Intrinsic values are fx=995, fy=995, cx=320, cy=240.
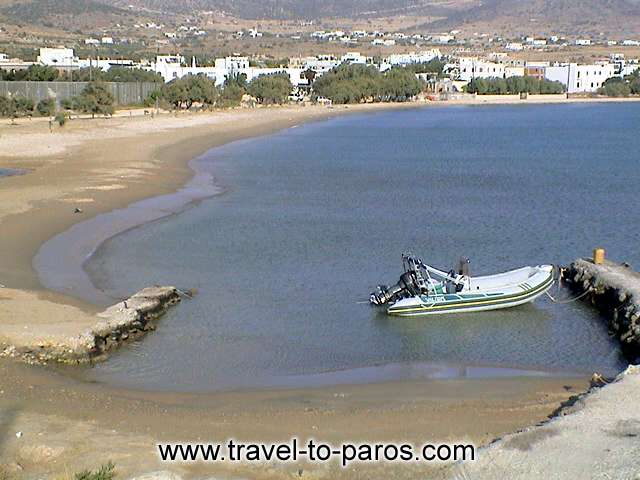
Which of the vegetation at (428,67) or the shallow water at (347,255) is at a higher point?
the vegetation at (428,67)

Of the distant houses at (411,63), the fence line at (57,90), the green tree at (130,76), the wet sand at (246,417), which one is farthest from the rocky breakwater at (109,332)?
the distant houses at (411,63)

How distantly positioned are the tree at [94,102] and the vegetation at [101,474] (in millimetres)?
57438

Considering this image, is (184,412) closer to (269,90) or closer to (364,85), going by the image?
(269,90)

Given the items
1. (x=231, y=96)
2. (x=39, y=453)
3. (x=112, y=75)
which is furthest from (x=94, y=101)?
(x=39, y=453)

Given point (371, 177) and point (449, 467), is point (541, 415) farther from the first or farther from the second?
point (371, 177)

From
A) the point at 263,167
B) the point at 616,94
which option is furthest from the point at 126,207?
the point at 616,94

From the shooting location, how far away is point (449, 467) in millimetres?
10758

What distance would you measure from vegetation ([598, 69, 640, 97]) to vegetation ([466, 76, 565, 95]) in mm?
10771

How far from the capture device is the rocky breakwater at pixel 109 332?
15.5 metres

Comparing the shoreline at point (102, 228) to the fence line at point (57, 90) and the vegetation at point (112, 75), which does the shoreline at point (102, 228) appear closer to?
the fence line at point (57, 90)

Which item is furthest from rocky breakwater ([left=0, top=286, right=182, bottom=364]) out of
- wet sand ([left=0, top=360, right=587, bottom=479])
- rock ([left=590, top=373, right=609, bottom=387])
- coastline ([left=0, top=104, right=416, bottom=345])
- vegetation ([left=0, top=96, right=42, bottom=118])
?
vegetation ([left=0, top=96, right=42, bottom=118])

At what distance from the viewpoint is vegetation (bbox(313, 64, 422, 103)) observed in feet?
370

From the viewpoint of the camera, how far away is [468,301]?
19438 mm

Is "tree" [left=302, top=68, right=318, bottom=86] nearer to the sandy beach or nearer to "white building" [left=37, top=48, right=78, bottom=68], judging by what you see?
"white building" [left=37, top=48, right=78, bottom=68]
